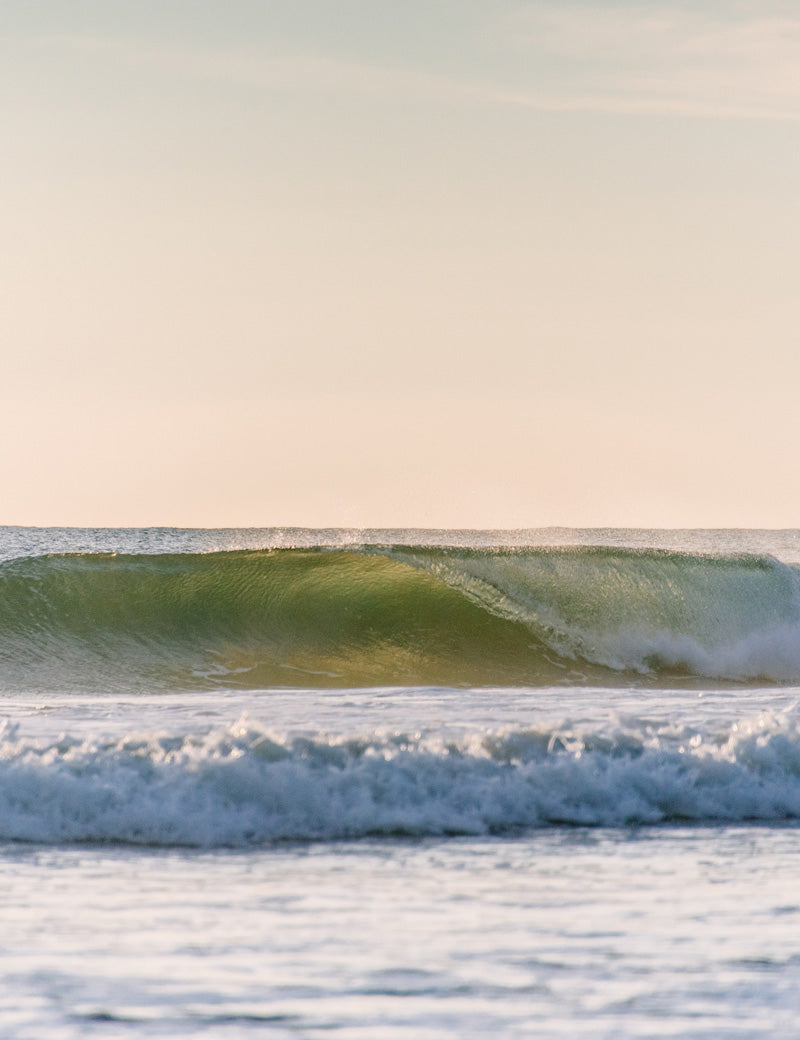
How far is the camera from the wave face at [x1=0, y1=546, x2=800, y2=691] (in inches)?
418

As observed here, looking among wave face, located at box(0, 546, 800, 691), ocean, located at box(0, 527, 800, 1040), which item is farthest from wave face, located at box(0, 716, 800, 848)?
wave face, located at box(0, 546, 800, 691)

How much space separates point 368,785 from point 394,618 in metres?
7.02

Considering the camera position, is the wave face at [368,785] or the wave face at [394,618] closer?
the wave face at [368,785]

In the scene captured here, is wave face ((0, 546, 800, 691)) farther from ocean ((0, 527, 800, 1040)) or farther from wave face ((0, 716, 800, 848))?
wave face ((0, 716, 800, 848))

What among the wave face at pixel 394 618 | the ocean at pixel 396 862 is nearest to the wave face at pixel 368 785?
the ocean at pixel 396 862

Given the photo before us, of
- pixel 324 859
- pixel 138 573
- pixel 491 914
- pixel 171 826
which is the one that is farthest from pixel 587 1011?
pixel 138 573

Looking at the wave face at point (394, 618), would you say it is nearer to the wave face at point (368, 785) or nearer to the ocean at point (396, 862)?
the ocean at point (396, 862)

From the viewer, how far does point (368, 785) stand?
4.62m

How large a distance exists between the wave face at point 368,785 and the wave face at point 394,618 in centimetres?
503

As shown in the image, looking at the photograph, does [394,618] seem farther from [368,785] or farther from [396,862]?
[396,862]

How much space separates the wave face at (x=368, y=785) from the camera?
14.4ft

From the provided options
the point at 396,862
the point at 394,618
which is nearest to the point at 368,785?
the point at 396,862

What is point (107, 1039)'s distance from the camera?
7.26 feet

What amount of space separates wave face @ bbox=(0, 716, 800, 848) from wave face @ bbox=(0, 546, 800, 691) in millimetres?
5029
